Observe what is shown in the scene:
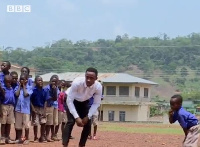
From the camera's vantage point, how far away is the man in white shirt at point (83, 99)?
29.8ft

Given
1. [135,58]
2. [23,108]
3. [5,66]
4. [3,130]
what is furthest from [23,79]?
[135,58]

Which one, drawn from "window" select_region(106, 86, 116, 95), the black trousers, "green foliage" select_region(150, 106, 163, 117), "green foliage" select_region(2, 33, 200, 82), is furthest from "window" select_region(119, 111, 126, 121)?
the black trousers

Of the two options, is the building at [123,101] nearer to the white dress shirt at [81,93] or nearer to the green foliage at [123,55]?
the green foliage at [123,55]

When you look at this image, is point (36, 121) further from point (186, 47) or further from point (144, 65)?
point (186, 47)

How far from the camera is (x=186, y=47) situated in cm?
12812

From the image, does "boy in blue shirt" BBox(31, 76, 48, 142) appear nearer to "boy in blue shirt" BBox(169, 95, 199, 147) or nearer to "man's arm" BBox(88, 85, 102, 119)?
"man's arm" BBox(88, 85, 102, 119)

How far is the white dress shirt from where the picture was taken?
915cm

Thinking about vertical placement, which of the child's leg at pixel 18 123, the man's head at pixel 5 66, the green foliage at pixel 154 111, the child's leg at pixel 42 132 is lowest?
the green foliage at pixel 154 111

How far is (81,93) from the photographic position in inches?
366

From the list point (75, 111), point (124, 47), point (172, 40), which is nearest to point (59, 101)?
point (75, 111)

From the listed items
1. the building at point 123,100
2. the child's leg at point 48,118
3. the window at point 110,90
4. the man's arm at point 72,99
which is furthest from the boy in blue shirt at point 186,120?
the window at point 110,90

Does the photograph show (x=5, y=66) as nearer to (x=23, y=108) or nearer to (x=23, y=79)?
(x=23, y=79)

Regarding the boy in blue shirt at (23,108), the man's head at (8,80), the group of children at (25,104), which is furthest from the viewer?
the boy in blue shirt at (23,108)

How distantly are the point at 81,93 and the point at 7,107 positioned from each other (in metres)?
3.16
